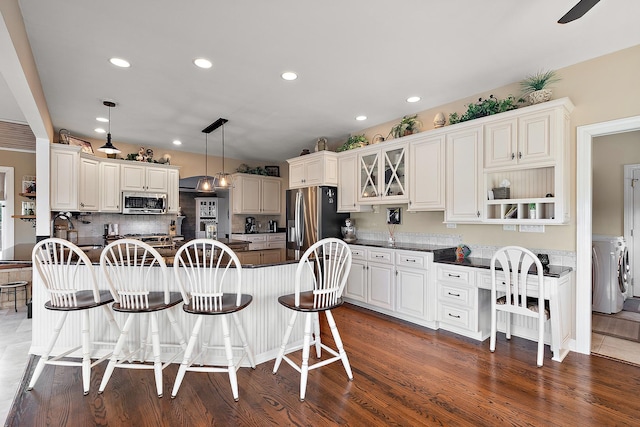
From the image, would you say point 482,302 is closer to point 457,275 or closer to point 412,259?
point 457,275

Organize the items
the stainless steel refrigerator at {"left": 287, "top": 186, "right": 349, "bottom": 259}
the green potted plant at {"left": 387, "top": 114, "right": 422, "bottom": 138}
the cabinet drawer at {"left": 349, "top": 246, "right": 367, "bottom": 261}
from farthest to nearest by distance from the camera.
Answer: the stainless steel refrigerator at {"left": 287, "top": 186, "right": 349, "bottom": 259}
the cabinet drawer at {"left": 349, "top": 246, "right": 367, "bottom": 261}
the green potted plant at {"left": 387, "top": 114, "right": 422, "bottom": 138}

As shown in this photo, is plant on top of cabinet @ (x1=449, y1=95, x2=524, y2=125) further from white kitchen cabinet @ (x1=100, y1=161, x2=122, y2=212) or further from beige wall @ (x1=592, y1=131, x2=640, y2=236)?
white kitchen cabinet @ (x1=100, y1=161, x2=122, y2=212)

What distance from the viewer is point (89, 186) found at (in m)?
5.27

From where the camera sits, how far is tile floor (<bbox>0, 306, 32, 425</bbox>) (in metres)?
2.31

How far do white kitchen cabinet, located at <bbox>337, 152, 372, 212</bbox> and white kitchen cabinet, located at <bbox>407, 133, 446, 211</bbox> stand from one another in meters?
0.92

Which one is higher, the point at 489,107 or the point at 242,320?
the point at 489,107

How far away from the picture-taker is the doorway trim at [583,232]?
2.95 meters

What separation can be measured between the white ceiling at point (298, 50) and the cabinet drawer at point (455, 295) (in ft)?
7.08

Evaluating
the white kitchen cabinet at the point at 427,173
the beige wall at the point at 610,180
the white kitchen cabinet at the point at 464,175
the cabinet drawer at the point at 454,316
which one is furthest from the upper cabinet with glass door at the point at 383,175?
the beige wall at the point at 610,180

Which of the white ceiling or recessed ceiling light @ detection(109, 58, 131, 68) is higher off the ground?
the white ceiling

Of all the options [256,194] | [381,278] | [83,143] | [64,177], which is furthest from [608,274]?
[83,143]

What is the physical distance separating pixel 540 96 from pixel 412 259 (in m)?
2.04

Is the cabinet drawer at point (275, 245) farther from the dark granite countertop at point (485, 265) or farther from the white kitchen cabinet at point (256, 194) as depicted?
the dark granite countertop at point (485, 265)

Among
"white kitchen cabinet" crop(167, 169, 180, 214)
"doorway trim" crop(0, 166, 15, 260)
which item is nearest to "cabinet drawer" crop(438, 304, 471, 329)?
"white kitchen cabinet" crop(167, 169, 180, 214)
